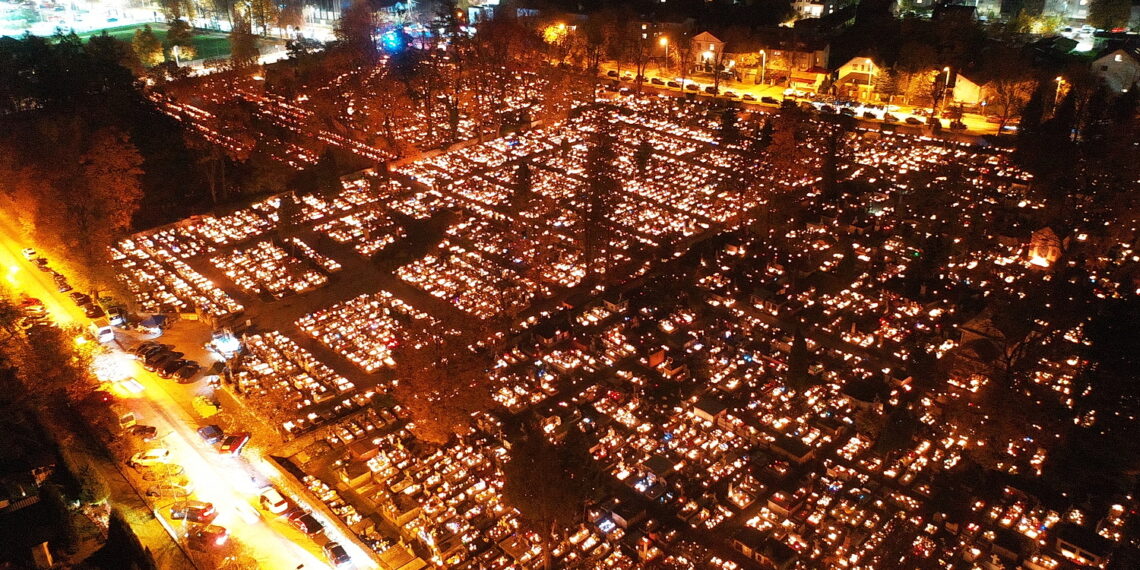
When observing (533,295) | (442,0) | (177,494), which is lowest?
(177,494)

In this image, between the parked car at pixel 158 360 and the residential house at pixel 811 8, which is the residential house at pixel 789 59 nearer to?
the residential house at pixel 811 8

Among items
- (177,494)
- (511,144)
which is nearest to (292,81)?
(511,144)

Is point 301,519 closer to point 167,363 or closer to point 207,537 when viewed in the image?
point 207,537

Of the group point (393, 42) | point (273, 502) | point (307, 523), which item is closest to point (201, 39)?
point (393, 42)

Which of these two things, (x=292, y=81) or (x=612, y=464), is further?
(x=292, y=81)

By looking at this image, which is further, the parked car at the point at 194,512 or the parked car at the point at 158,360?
the parked car at the point at 158,360

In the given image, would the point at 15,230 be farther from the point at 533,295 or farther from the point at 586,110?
the point at 586,110

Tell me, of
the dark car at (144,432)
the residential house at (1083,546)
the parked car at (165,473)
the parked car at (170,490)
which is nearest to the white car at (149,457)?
the parked car at (165,473)
